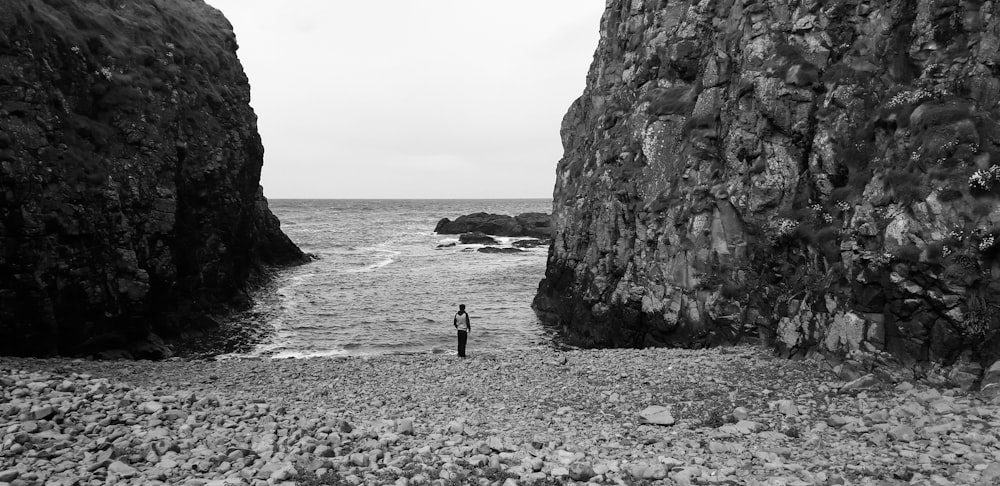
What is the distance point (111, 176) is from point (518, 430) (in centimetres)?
2444

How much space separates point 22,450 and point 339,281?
4085 cm

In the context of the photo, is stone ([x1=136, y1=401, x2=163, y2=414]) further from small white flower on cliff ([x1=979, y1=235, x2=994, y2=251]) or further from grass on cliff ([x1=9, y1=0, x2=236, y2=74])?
grass on cliff ([x1=9, y1=0, x2=236, y2=74])

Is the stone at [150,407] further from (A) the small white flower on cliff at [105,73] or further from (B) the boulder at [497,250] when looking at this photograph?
(B) the boulder at [497,250]

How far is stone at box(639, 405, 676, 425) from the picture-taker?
44.7ft

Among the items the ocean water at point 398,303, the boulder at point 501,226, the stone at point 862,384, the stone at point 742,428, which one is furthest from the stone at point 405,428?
the boulder at point 501,226

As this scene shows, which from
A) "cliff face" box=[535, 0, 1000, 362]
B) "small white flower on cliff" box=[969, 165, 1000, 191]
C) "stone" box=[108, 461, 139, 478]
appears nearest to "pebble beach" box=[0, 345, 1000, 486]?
"stone" box=[108, 461, 139, 478]

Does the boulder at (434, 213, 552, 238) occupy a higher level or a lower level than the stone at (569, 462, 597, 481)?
higher

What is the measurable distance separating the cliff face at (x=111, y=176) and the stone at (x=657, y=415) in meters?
24.2

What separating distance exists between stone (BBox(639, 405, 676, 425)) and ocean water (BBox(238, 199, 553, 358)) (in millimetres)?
14751

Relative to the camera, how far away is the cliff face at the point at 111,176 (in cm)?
2230

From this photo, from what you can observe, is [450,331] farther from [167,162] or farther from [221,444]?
[221,444]

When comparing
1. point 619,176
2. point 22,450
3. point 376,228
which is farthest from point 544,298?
point 376,228

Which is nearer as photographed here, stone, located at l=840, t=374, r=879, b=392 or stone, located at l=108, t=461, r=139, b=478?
stone, located at l=108, t=461, r=139, b=478

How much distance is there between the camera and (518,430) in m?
13.6
